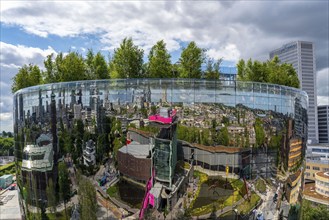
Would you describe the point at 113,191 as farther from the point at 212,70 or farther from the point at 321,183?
the point at 321,183

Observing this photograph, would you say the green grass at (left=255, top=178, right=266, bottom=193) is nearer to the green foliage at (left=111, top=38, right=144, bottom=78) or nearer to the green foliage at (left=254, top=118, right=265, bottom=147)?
the green foliage at (left=254, top=118, right=265, bottom=147)

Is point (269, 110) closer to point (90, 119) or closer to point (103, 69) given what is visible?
point (90, 119)

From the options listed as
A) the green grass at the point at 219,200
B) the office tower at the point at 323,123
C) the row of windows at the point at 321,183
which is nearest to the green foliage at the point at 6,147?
the row of windows at the point at 321,183

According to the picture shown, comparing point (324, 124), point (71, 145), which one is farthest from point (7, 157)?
point (324, 124)

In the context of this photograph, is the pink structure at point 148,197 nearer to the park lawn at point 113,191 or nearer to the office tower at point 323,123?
the park lawn at point 113,191

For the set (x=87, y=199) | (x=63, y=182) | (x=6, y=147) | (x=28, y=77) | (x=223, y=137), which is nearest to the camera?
(x=223, y=137)

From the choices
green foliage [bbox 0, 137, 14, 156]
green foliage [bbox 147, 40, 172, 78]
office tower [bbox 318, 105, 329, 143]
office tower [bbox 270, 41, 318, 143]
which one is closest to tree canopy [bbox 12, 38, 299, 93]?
green foliage [bbox 147, 40, 172, 78]

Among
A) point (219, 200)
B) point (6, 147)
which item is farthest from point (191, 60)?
point (6, 147)
